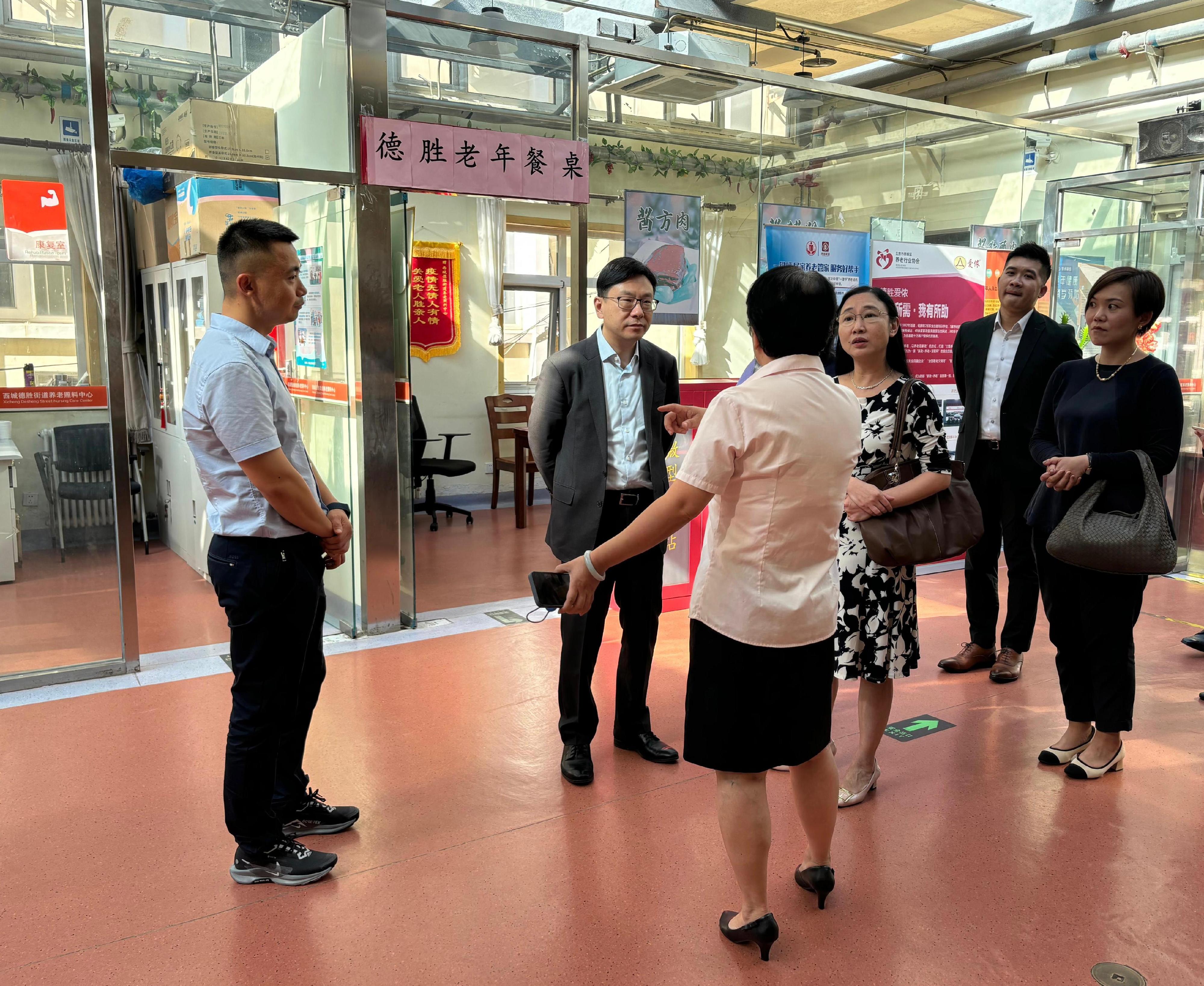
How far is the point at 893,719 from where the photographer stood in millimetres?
3742

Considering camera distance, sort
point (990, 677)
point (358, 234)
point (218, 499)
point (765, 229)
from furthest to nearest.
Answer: point (765, 229) → point (358, 234) → point (990, 677) → point (218, 499)

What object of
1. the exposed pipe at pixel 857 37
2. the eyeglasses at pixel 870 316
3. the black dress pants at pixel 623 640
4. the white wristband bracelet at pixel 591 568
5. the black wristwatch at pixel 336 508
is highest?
the exposed pipe at pixel 857 37

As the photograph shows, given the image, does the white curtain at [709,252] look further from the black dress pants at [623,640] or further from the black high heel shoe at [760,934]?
the black high heel shoe at [760,934]

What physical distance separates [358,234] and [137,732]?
7.67 ft

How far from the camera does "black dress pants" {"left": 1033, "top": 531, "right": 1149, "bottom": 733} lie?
301 cm

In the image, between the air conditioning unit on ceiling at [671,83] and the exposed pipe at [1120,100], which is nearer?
the air conditioning unit on ceiling at [671,83]

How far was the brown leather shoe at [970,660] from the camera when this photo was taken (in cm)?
429

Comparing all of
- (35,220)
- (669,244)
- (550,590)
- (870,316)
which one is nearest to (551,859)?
(550,590)

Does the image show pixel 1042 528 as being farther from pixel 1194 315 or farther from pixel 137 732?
pixel 1194 315

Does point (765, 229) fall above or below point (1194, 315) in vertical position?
above

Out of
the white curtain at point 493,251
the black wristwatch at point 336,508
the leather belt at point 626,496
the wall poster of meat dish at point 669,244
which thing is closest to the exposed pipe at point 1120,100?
the wall poster of meat dish at point 669,244

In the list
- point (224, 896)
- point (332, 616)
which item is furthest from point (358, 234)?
point (224, 896)

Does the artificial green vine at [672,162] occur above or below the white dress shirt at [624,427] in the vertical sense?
above

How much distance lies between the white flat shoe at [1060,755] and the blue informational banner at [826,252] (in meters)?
3.27
